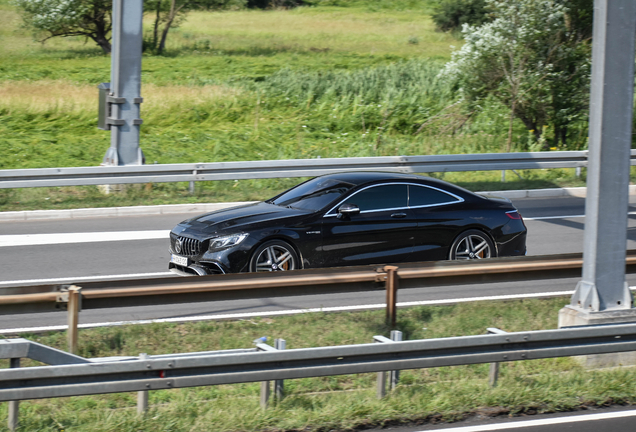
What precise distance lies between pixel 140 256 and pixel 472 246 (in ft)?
16.1

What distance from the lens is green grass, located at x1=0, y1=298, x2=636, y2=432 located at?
5.45 m

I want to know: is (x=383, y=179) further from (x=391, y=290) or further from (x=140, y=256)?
(x=140, y=256)

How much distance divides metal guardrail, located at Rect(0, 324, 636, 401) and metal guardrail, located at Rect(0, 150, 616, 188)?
10.4 m

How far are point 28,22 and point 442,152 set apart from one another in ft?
96.7

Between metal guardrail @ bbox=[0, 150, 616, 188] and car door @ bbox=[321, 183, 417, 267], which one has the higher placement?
metal guardrail @ bbox=[0, 150, 616, 188]

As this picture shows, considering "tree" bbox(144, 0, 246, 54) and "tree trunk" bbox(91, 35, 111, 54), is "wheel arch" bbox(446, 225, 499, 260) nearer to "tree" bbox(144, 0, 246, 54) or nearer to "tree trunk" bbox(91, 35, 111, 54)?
"tree" bbox(144, 0, 246, 54)

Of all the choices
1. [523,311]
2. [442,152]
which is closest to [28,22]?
[442,152]

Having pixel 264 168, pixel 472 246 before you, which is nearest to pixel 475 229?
pixel 472 246

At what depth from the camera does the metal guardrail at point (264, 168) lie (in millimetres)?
15102

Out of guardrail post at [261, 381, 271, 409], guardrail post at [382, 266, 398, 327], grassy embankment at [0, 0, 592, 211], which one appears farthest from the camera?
grassy embankment at [0, 0, 592, 211]

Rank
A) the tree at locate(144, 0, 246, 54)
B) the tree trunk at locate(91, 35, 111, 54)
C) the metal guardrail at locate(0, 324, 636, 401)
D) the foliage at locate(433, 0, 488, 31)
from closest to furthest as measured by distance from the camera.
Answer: the metal guardrail at locate(0, 324, 636, 401) < the tree trunk at locate(91, 35, 111, 54) < the tree at locate(144, 0, 246, 54) < the foliage at locate(433, 0, 488, 31)

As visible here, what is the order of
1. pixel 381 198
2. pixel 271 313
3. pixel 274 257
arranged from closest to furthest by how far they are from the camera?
pixel 271 313
pixel 274 257
pixel 381 198

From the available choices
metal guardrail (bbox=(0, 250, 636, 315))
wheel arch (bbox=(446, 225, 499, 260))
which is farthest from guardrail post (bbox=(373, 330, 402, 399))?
wheel arch (bbox=(446, 225, 499, 260))

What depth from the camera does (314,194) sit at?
10.0m
